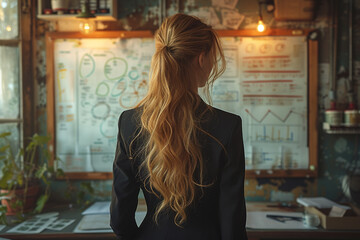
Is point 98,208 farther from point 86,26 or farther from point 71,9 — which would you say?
point 71,9

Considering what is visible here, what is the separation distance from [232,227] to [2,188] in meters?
1.55

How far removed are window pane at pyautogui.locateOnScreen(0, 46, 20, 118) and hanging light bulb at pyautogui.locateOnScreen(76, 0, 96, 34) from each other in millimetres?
521

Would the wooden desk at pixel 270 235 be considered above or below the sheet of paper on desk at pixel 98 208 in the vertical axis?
below

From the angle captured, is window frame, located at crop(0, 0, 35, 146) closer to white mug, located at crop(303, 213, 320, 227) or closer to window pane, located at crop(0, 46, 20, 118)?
window pane, located at crop(0, 46, 20, 118)

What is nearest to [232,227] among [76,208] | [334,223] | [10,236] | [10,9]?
[334,223]

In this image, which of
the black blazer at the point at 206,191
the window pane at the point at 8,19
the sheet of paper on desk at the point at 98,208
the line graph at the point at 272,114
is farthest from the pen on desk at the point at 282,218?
the window pane at the point at 8,19

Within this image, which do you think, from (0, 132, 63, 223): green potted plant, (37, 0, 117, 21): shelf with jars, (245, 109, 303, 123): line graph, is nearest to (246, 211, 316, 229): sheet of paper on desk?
(245, 109, 303, 123): line graph

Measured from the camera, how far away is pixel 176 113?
3.96 ft

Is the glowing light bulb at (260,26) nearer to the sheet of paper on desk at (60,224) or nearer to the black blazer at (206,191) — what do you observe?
the black blazer at (206,191)

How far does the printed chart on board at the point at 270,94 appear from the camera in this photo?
2463 mm

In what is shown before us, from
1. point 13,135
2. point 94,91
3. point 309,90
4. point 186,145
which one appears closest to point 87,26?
point 94,91

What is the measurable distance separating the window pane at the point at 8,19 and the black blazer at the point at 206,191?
163 centimetres

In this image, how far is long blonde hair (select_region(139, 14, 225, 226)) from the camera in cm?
118

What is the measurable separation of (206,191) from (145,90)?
1.38 meters
